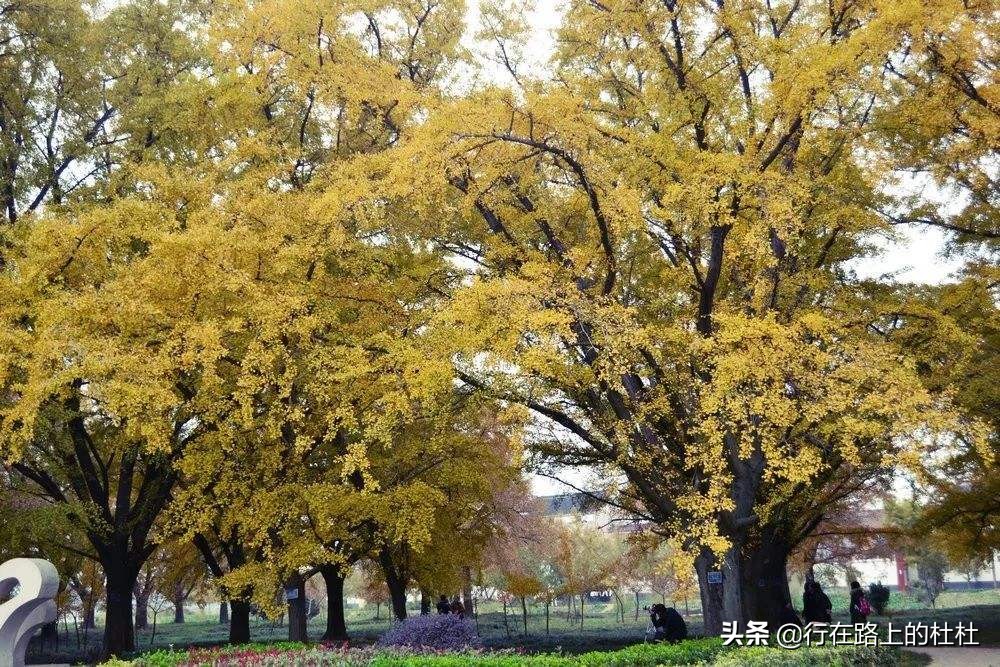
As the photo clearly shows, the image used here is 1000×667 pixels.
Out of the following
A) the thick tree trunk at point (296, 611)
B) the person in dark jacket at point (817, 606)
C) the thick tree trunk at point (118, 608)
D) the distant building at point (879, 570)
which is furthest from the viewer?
the distant building at point (879, 570)

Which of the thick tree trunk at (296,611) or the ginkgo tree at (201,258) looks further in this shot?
the thick tree trunk at (296,611)

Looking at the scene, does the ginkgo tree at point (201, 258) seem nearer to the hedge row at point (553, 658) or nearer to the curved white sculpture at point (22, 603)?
the curved white sculpture at point (22, 603)

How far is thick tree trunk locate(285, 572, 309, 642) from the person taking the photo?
1492 cm

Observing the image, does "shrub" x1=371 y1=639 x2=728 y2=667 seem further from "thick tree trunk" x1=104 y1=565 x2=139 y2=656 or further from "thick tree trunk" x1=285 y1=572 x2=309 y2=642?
"thick tree trunk" x1=104 y1=565 x2=139 y2=656

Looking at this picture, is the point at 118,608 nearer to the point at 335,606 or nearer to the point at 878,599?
the point at 335,606

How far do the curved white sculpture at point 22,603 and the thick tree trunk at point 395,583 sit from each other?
30.3 ft

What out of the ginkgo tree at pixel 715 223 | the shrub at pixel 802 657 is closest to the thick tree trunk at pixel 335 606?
the ginkgo tree at pixel 715 223

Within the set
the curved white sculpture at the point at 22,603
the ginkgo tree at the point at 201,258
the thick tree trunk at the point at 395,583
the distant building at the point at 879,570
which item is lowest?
the distant building at the point at 879,570

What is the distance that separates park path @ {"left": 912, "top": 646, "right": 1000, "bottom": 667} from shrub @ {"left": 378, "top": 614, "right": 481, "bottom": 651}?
6993mm

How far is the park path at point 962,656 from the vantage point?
12297mm

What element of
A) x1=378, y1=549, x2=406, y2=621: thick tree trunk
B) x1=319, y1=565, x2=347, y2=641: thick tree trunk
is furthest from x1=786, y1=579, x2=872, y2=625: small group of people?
x1=319, y1=565, x2=347, y2=641: thick tree trunk

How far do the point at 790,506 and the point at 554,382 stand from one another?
208 inches

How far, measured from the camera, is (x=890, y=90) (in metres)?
13.4

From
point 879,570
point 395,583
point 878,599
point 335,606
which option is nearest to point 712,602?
point 335,606
